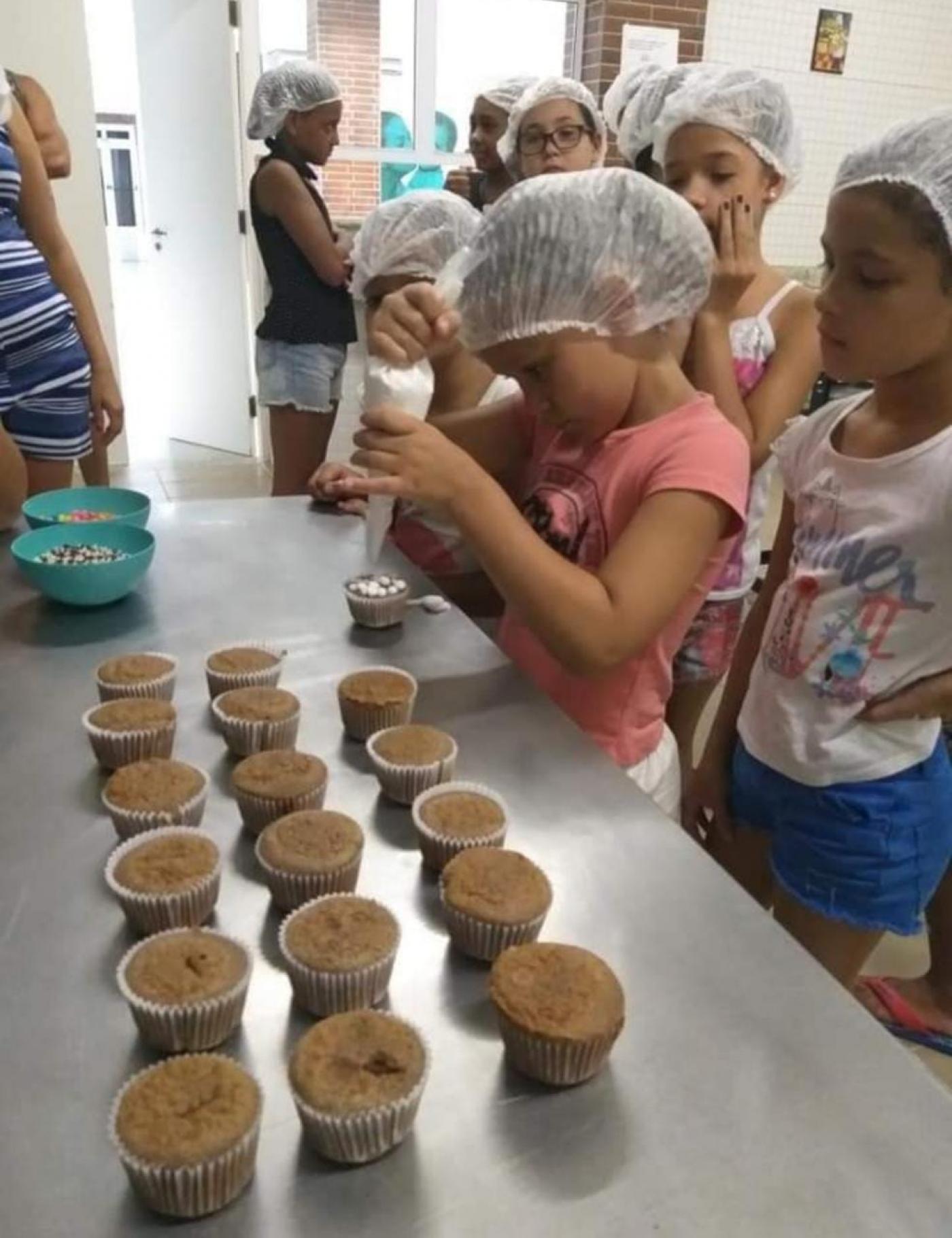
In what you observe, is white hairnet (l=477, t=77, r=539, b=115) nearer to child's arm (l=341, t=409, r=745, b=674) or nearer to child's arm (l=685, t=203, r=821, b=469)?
child's arm (l=685, t=203, r=821, b=469)

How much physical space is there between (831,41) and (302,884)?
6194 mm

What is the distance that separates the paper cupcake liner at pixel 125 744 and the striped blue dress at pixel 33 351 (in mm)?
1217

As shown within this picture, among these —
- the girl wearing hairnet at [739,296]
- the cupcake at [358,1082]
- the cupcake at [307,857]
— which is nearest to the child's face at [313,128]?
the girl wearing hairnet at [739,296]

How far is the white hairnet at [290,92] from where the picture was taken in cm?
314

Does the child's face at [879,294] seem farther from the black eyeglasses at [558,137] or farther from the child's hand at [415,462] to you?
the black eyeglasses at [558,137]

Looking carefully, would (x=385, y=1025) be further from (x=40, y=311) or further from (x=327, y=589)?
(x=40, y=311)

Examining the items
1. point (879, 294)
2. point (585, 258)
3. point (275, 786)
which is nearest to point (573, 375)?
point (585, 258)

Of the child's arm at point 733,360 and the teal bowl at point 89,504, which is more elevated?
the child's arm at point 733,360

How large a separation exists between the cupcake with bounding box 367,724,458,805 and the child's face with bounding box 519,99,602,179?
5.32ft

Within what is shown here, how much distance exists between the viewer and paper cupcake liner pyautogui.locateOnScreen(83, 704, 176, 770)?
1.03m

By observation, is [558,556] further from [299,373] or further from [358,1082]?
[299,373]

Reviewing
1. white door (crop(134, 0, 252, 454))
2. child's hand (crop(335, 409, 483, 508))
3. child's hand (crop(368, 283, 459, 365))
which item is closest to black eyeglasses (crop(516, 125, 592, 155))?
child's hand (crop(368, 283, 459, 365))

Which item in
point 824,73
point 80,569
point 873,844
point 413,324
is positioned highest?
point 824,73

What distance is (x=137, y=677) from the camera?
116 cm
